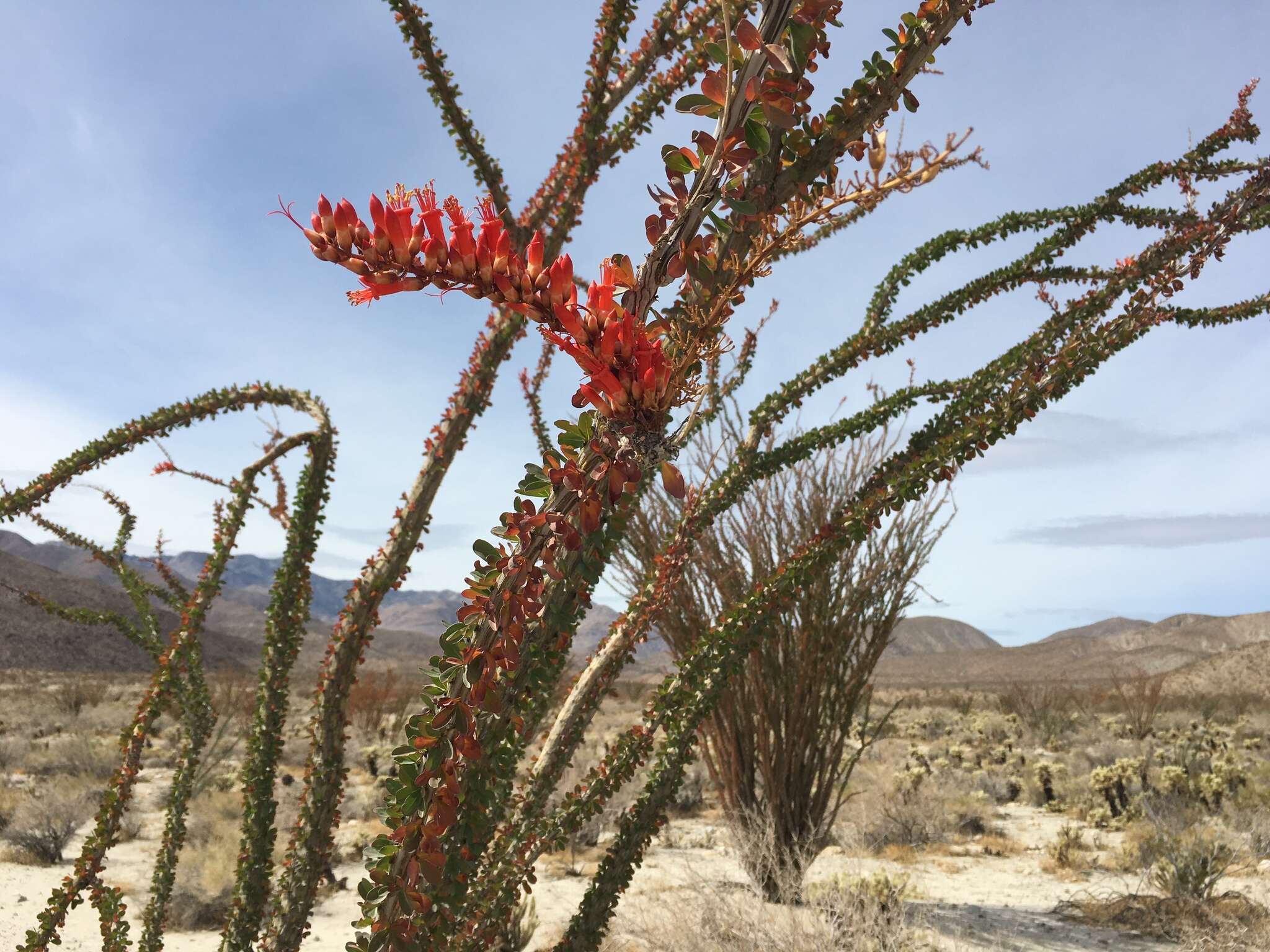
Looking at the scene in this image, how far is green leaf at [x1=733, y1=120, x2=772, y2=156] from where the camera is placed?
1.06 metres

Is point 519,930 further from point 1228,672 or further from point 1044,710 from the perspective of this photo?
point 1228,672

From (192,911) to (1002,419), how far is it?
297 inches

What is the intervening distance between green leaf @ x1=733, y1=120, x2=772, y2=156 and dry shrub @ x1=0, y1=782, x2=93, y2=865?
33.9 ft

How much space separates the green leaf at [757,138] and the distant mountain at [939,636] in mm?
133136

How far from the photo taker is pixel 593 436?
40.4 inches

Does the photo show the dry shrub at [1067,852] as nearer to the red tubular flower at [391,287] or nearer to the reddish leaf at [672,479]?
the reddish leaf at [672,479]

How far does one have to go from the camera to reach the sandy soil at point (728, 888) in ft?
19.1

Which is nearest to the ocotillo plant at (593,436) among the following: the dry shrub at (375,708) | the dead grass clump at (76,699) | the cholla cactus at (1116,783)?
the cholla cactus at (1116,783)

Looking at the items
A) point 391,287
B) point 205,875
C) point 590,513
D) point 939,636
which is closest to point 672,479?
point 590,513

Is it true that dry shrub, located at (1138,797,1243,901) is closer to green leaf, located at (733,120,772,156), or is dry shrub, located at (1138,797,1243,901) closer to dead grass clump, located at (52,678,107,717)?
green leaf, located at (733,120,772,156)

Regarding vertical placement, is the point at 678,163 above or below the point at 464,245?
above

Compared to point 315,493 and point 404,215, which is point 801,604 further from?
point 404,215

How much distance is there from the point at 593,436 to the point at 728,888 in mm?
Answer: 6403

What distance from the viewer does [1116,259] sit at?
14.9 ft
